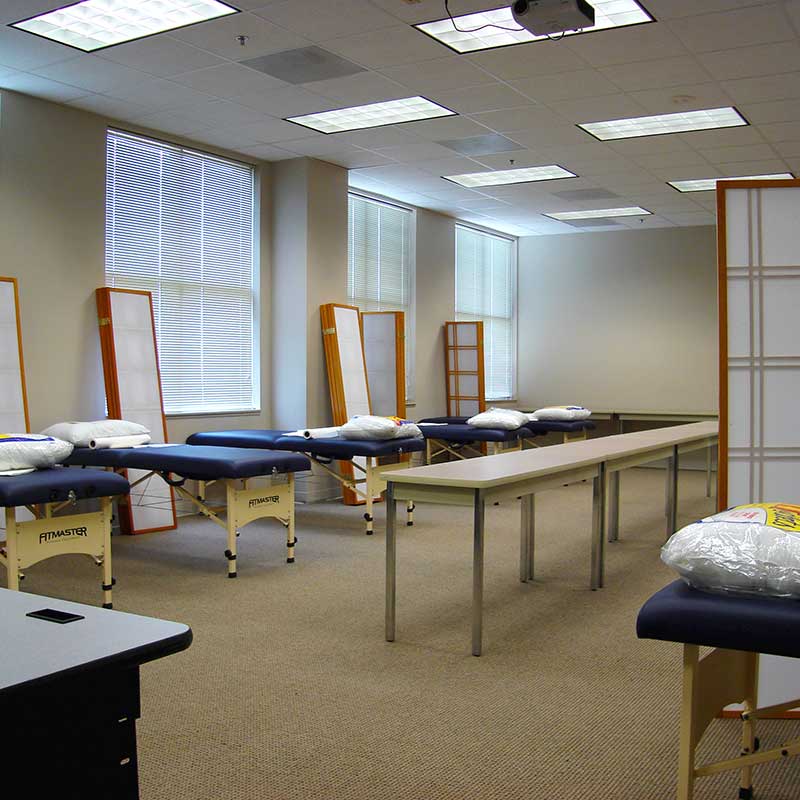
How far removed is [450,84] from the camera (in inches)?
210

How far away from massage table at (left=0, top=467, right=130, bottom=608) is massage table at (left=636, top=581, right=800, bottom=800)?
273 cm

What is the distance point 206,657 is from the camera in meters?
3.34

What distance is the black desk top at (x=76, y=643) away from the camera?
1.15 m

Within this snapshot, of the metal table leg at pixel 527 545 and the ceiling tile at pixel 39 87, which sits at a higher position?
the ceiling tile at pixel 39 87

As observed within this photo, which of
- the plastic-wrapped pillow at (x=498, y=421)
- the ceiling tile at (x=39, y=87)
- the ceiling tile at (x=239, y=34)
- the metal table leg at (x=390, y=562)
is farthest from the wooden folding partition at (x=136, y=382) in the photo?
the metal table leg at (x=390, y=562)

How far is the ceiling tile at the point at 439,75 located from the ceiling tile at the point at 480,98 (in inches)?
3.7

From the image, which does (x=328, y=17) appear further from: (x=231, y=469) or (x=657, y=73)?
(x=231, y=469)

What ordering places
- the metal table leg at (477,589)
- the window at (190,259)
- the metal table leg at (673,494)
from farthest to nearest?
the window at (190,259) < the metal table leg at (673,494) < the metal table leg at (477,589)

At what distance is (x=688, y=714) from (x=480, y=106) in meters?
4.68

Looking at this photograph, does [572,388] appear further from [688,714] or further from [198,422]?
[688,714]

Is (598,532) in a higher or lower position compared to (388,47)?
lower

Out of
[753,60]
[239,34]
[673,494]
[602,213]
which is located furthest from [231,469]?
[602,213]

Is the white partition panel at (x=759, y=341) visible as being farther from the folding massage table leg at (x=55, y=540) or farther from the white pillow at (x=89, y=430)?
the white pillow at (x=89, y=430)

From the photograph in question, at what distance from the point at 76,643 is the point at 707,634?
3.86ft
